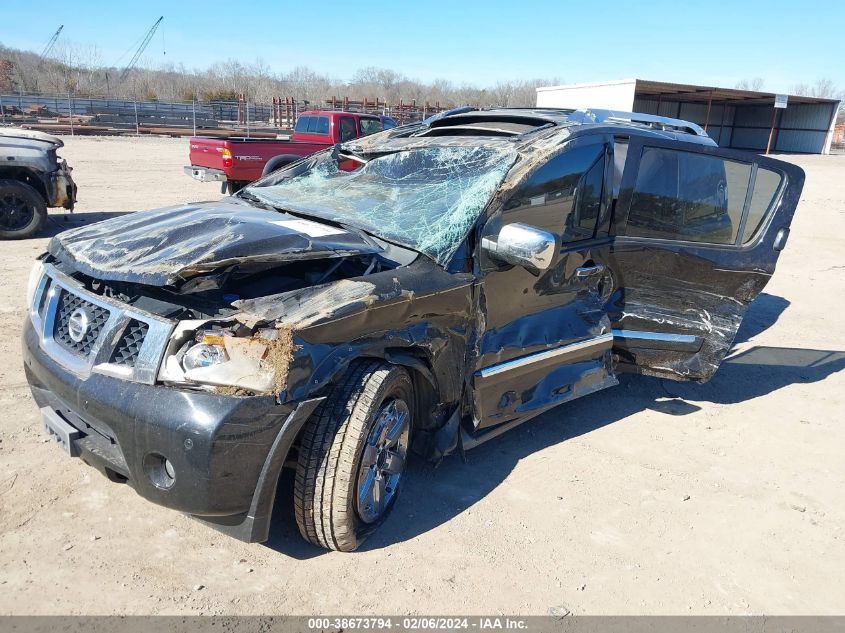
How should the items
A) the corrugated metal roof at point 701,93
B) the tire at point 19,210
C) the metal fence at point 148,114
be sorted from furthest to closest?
the metal fence at point 148,114, the corrugated metal roof at point 701,93, the tire at point 19,210

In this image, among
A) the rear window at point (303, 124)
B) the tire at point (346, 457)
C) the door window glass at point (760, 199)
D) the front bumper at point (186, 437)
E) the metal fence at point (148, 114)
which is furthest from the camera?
the metal fence at point (148, 114)

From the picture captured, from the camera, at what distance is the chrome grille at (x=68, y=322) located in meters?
2.70

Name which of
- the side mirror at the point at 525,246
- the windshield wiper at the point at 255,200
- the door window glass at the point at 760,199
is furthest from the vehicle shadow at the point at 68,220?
the door window glass at the point at 760,199

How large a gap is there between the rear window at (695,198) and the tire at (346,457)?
7.45 ft

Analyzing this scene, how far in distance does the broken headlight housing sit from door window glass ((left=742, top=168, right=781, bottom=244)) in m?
3.66

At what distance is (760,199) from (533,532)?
306 centimetres

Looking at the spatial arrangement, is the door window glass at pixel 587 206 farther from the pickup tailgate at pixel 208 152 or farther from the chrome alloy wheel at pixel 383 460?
the pickup tailgate at pixel 208 152

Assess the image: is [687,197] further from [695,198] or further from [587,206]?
[587,206]

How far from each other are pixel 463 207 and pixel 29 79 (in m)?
71.9

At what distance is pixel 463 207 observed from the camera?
333cm

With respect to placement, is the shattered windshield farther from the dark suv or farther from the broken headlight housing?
the broken headlight housing

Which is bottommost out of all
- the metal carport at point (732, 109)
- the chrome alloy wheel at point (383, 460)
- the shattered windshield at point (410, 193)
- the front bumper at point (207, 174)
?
the chrome alloy wheel at point (383, 460)

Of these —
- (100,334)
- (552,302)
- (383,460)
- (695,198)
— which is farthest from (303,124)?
(383,460)

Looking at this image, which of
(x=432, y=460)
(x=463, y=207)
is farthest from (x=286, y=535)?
(x=463, y=207)
